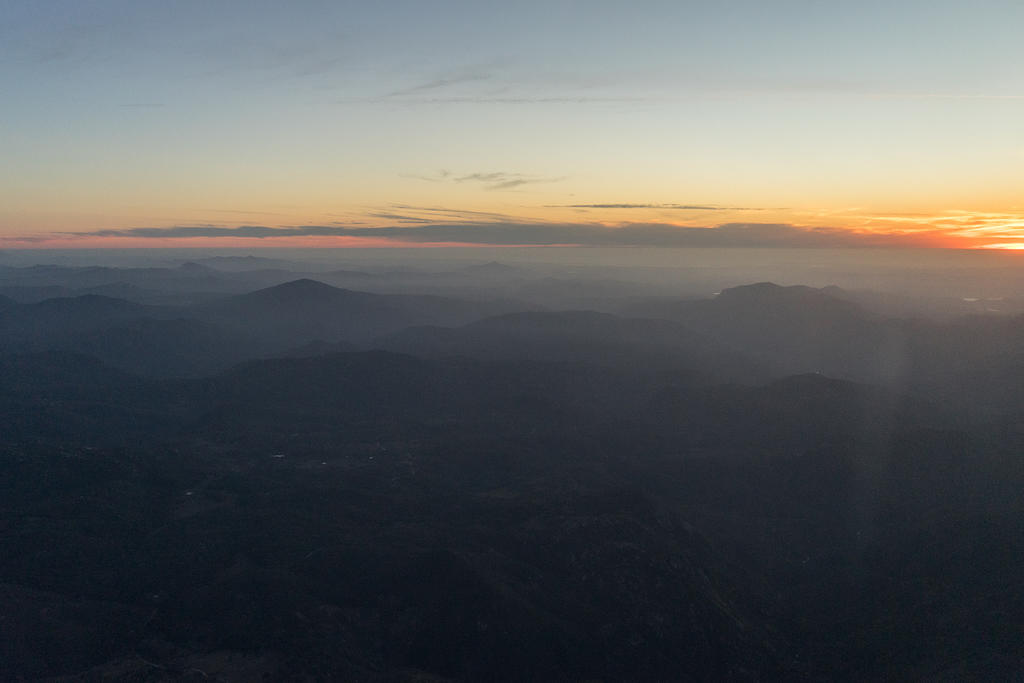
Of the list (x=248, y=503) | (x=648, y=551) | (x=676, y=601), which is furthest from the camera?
(x=248, y=503)

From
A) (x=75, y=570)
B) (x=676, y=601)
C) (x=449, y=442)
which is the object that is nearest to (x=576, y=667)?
(x=676, y=601)

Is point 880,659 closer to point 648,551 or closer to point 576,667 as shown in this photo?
point 648,551

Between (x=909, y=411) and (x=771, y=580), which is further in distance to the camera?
(x=909, y=411)

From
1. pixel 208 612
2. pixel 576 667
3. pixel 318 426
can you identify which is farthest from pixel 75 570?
pixel 318 426

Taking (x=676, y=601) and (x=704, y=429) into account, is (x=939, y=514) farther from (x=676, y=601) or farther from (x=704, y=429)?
(x=704, y=429)

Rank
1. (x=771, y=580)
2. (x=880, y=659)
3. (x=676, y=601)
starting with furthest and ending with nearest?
(x=771, y=580)
(x=676, y=601)
(x=880, y=659)

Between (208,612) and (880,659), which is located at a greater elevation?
(208,612)
